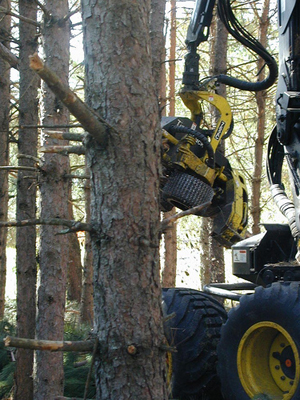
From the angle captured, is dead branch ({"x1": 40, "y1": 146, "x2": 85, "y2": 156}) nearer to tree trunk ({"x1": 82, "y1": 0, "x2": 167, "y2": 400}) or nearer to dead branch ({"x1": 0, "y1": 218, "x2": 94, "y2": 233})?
tree trunk ({"x1": 82, "y1": 0, "x2": 167, "y2": 400})

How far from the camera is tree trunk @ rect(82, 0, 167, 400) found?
293cm

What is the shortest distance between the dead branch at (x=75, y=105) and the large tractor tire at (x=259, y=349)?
7.19 feet

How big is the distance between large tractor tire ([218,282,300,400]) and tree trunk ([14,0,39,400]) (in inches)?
117

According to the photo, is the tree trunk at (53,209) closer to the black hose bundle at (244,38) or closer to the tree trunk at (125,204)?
the black hose bundle at (244,38)

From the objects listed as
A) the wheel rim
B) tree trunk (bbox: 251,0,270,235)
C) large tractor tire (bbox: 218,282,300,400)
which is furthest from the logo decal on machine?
tree trunk (bbox: 251,0,270,235)

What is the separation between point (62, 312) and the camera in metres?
6.29

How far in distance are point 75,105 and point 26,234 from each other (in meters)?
4.86

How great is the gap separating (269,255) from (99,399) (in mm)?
3170

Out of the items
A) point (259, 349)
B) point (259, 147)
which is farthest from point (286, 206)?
point (259, 147)

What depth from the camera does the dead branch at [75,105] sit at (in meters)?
2.45

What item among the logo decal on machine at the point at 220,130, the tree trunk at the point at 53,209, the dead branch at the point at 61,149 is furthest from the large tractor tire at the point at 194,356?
the dead branch at the point at 61,149

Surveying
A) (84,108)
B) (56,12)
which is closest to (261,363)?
(84,108)

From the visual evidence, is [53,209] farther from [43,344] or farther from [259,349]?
[43,344]

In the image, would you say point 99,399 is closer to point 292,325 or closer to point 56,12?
point 292,325
